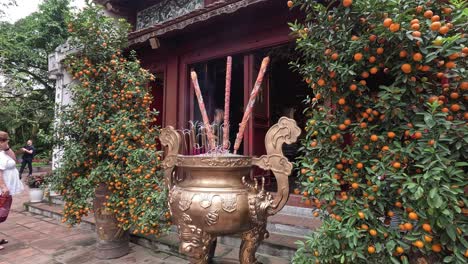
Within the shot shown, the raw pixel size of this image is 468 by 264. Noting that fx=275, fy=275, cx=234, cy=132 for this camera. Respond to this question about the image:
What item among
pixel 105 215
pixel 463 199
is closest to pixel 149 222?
pixel 105 215

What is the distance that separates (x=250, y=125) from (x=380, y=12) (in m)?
2.78

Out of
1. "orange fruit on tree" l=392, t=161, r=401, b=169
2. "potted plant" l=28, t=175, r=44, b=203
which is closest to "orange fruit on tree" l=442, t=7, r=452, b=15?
"orange fruit on tree" l=392, t=161, r=401, b=169

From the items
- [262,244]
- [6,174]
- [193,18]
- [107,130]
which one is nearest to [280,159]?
[262,244]

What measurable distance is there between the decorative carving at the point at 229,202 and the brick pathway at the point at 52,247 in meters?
1.45

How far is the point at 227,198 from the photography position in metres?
1.88

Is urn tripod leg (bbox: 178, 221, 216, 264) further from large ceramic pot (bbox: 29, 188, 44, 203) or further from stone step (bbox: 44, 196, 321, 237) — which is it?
large ceramic pot (bbox: 29, 188, 44, 203)

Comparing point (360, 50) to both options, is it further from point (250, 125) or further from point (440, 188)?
point (250, 125)

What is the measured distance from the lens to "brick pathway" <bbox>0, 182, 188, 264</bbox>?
304 cm

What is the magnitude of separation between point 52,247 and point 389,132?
3988 mm

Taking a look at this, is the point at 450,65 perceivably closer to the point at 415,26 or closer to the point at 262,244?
the point at 415,26

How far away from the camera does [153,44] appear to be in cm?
410

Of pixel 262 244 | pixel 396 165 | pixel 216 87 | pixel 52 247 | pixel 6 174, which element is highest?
pixel 216 87

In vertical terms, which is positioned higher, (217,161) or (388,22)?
(388,22)

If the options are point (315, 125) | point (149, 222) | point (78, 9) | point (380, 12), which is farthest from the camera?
point (78, 9)
